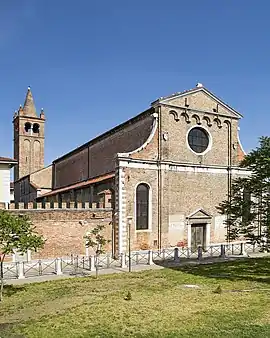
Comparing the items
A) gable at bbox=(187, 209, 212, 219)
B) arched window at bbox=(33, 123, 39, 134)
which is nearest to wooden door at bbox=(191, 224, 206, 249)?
gable at bbox=(187, 209, 212, 219)

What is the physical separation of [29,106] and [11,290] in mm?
50306

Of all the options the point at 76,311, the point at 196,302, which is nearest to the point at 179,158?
the point at 196,302

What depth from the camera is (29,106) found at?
62156 mm

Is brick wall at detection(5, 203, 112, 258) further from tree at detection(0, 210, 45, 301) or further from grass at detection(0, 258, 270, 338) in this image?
tree at detection(0, 210, 45, 301)

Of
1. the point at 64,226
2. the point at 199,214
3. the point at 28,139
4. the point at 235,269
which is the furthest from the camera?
the point at 28,139

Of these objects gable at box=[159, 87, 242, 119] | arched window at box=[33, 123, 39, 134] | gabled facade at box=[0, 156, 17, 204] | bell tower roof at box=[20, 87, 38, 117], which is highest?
bell tower roof at box=[20, 87, 38, 117]

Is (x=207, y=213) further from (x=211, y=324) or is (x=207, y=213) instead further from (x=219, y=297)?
(x=211, y=324)

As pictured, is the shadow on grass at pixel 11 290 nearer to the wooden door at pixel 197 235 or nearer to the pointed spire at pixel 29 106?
the wooden door at pixel 197 235

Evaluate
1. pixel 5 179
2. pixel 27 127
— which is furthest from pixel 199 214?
pixel 27 127

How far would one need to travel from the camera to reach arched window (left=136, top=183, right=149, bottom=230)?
1078 inches

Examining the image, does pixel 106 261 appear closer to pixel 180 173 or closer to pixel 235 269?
pixel 235 269

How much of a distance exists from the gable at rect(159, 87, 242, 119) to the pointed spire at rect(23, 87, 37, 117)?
3880 cm

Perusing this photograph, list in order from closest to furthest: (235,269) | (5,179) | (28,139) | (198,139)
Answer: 1. (235,269)
2. (5,179)
3. (198,139)
4. (28,139)

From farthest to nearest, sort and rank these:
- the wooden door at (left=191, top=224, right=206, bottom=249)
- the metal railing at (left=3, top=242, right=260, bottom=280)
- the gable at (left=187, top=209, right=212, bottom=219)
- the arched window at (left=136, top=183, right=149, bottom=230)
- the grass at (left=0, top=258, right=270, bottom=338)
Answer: the wooden door at (left=191, top=224, right=206, bottom=249) < the gable at (left=187, top=209, right=212, bottom=219) < the arched window at (left=136, top=183, right=149, bottom=230) < the metal railing at (left=3, top=242, right=260, bottom=280) < the grass at (left=0, top=258, right=270, bottom=338)
